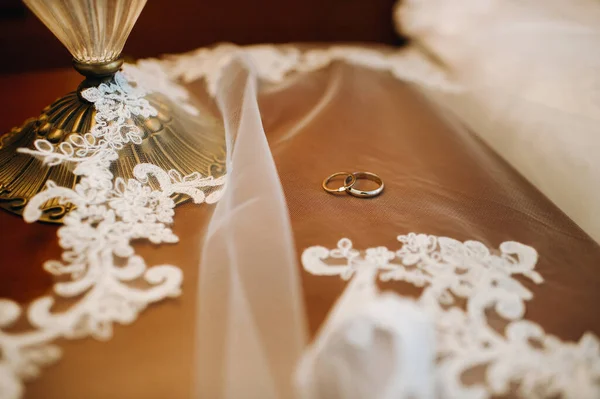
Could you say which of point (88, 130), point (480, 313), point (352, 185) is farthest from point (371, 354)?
point (88, 130)

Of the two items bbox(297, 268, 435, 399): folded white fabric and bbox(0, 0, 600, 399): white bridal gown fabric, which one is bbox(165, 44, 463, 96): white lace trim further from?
bbox(297, 268, 435, 399): folded white fabric

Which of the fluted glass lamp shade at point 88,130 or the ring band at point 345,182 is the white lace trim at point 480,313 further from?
the fluted glass lamp shade at point 88,130

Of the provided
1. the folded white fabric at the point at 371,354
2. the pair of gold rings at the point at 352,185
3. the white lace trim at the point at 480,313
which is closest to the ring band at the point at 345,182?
the pair of gold rings at the point at 352,185

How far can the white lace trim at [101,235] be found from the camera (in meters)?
0.42

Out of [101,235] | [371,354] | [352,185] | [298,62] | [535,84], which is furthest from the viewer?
[298,62]

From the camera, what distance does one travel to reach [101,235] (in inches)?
20.1

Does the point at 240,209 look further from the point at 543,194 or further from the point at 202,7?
the point at 202,7

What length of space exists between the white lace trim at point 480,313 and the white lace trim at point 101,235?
0.61 ft

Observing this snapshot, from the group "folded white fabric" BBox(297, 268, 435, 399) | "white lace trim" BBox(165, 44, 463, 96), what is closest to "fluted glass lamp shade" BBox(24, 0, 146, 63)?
"white lace trim" BBox(165, 44, 463, 96)

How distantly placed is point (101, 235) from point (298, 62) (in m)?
0.72

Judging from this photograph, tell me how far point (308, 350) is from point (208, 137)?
41 cm

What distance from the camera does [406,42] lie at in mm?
1344

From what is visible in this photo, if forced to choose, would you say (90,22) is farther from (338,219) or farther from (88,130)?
(338,219)

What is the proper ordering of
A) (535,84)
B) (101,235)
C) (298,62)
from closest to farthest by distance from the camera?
(101,235)
(535,84)
(298,62)
